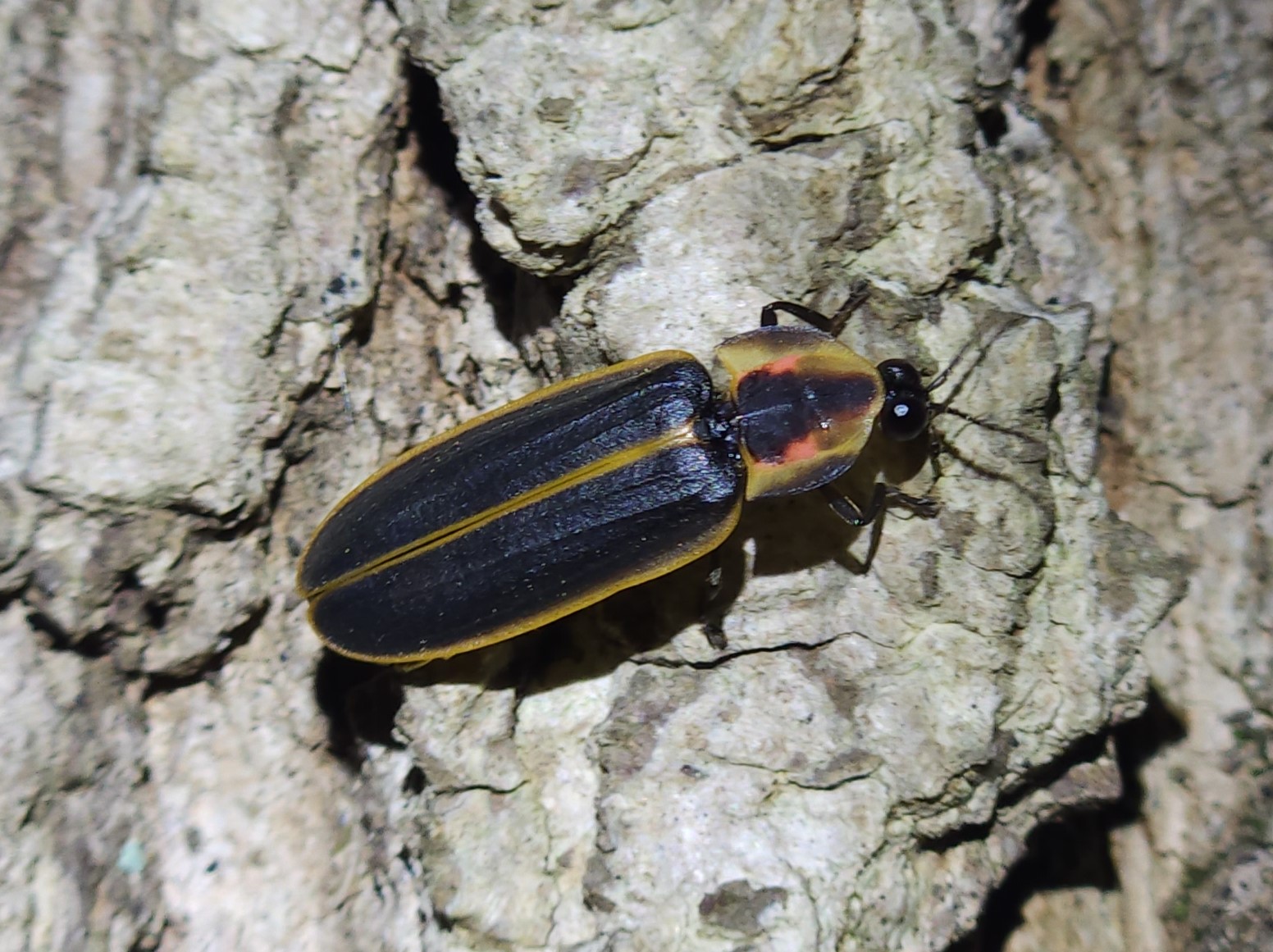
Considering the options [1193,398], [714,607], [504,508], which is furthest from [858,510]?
[1193,398]

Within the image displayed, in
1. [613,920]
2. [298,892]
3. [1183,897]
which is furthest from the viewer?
[1183,897]

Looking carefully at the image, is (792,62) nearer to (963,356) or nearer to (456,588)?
(963,356)

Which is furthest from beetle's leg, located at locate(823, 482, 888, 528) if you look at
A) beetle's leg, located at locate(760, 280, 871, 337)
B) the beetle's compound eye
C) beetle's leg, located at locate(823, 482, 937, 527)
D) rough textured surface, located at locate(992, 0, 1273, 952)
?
rough textured surface, located at locate(992, 0, 1273, 952)

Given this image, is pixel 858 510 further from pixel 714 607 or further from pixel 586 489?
pixel 586 489

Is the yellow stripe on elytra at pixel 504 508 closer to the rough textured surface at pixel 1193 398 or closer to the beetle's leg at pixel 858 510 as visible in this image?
the beetle's leg at pixel 858 510

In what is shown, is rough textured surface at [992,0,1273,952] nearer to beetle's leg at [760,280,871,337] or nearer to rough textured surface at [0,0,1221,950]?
rough textured surface at [0,0,1221,950]

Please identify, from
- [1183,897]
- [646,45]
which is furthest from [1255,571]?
[646,45]

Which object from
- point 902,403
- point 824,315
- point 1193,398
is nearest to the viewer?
point 902,403
